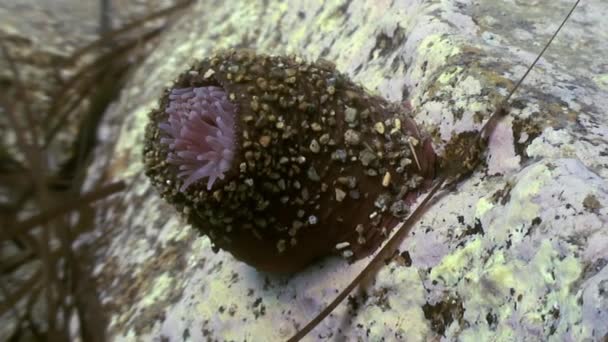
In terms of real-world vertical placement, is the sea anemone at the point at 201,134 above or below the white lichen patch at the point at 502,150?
above

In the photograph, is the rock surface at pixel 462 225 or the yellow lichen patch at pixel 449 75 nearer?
the rock surface at pixel 462 225

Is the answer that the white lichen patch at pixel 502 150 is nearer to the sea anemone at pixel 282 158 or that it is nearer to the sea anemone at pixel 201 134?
the sea anemone at pixel 282 158

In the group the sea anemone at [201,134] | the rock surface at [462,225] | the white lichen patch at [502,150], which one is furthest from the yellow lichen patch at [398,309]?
the sea anemone at [201,134]

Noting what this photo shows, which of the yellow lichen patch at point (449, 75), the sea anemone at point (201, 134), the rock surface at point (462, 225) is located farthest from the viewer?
the yellow lichen patch at point (449, 75)

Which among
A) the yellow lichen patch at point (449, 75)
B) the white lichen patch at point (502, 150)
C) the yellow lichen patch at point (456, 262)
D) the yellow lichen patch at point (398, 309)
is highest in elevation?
the yellow lichen patch at point (449, 75)

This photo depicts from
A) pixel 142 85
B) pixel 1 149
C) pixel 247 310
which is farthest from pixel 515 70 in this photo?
pixel 1 149

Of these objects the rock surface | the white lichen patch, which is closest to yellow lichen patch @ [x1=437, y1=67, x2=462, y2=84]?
the rock surface

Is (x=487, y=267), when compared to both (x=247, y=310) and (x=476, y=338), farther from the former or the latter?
(x=247, y=310)
